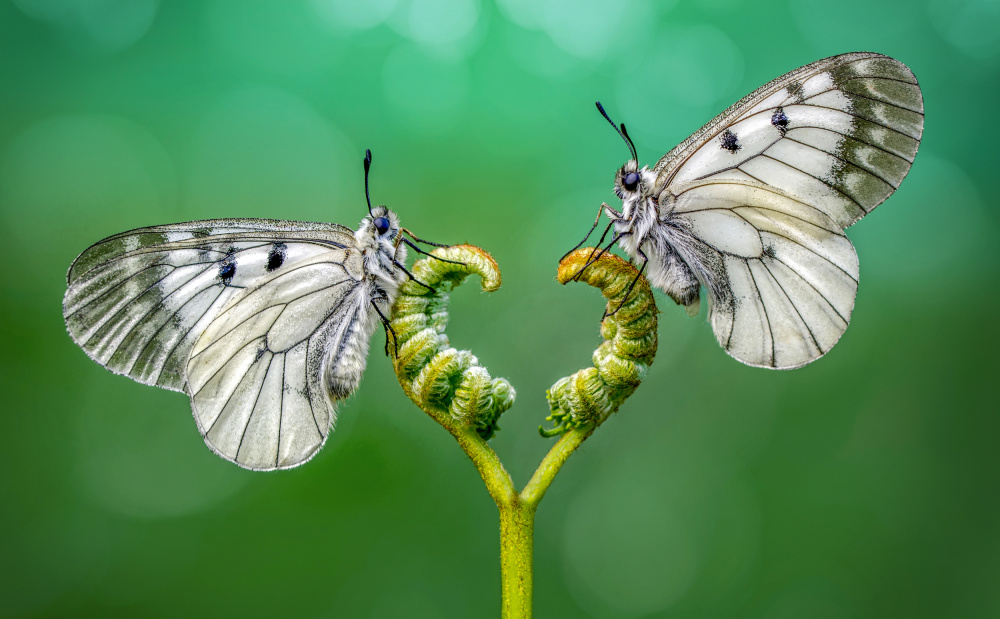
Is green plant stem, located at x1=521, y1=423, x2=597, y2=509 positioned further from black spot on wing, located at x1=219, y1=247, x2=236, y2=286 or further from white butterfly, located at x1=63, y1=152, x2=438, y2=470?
black spot on wing, located at x1=219, y1=247, x2=236, y2=286

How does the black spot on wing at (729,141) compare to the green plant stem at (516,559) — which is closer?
the green plant stem at (516,559)

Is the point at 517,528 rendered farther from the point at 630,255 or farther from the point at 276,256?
the point at 276,256

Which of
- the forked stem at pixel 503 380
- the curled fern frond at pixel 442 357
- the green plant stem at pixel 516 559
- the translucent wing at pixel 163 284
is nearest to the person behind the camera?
the green plant stem at pixel 516 559

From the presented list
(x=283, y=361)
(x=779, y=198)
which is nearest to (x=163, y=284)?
(x=283, y=361)

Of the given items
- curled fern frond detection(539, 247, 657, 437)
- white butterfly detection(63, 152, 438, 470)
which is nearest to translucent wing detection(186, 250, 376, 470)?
white butterfly detection(63, 152, 438, 470)

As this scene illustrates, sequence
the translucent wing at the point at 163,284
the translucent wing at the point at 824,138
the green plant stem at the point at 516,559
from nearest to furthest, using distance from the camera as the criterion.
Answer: the green plant stem at the point at 516,559 < the translucent wing at the point at 824,138 < the translucent wing at the point at 163,284

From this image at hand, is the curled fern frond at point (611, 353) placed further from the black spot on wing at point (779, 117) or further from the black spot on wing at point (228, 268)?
the black spot on wing at point (228, 268)

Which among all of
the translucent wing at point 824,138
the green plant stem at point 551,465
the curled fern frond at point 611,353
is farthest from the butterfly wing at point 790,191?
the green plant stem at point 551,465
